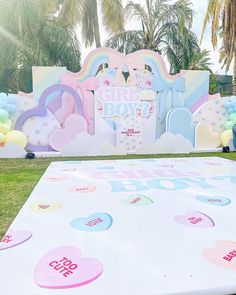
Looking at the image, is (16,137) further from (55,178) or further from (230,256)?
(230,256)

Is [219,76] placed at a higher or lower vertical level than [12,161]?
higher

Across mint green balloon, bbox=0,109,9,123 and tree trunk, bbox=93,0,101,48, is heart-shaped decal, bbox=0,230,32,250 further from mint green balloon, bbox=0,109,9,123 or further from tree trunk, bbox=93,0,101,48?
tree trunk, bbox=93,0,101,48

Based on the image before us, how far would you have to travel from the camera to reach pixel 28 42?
42.5ft

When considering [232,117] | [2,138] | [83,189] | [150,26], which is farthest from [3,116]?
[150,26]

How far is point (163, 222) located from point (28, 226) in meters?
1.03

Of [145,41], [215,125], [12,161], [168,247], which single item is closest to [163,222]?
[168,247]

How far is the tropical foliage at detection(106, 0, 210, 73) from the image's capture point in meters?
14.4

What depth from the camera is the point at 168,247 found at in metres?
1.90

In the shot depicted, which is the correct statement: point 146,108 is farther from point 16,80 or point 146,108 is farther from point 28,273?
point 16,80

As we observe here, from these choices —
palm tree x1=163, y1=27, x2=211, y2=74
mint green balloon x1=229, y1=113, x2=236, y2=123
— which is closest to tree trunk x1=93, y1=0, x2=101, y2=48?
palm tree x1=163, y1=27, x2=211, y2=74

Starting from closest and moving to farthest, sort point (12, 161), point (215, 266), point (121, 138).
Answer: point (215, 266)
point (12, 161)
point (121, 138)

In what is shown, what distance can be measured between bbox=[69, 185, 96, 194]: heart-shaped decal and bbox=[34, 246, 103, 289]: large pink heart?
4.82 ft

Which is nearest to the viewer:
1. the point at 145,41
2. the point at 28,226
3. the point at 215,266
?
the point at 215,266

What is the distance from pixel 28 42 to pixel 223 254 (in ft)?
42.8
